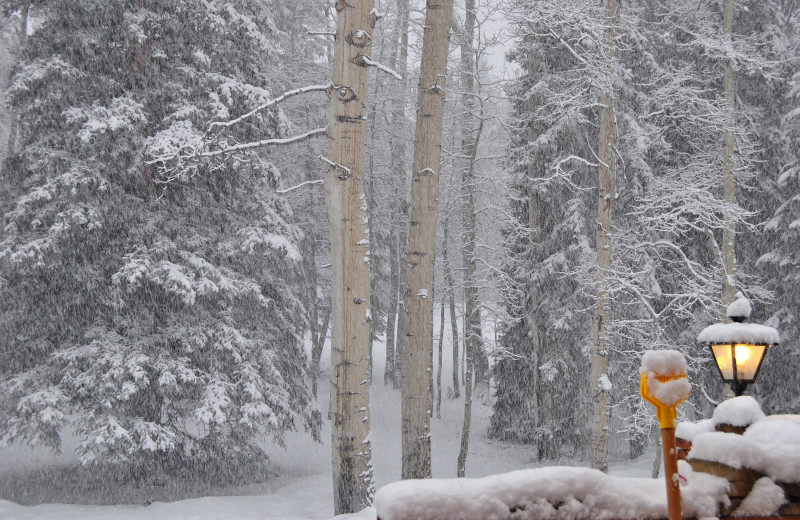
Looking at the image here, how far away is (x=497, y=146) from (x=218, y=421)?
1554 centimetres

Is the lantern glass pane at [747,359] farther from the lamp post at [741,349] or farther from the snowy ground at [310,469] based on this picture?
the snowy ground at [310,469]

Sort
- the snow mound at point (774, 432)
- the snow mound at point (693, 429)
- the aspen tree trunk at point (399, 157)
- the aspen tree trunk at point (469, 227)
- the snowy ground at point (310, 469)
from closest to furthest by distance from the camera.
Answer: the snow mound at point (774, 432), the snow mound at point (693, 429), the snowy ground at point (310, 469), the aspen tree trunk at point (469, 227), the aspen tree trunk at point (399, 157)

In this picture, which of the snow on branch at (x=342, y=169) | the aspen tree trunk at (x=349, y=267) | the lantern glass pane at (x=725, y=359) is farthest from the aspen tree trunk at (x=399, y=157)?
the lantern glass pane at (x=725, y=359)

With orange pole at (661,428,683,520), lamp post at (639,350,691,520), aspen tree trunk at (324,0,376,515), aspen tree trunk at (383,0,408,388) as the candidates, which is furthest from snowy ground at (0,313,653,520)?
aspen tree trunk at (383,0,408,388)

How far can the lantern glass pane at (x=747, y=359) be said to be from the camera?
448 cm

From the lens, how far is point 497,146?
2234 cm

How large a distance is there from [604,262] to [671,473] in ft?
31.1

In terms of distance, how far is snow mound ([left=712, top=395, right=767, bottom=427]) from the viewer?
2963 millimetres

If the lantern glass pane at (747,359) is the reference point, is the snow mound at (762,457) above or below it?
below

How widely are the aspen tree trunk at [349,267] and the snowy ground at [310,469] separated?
0.68 metres

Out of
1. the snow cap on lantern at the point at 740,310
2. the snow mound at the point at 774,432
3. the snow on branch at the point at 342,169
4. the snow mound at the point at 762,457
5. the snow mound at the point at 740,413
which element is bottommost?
the snow mound at the point at 762,457

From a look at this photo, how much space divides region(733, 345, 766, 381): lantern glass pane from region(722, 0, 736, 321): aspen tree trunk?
9376mm

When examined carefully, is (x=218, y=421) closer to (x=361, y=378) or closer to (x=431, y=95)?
(x=361, y=378)

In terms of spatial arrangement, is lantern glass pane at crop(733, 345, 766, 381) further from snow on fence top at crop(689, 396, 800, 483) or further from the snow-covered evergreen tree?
the snow-covered evergreen tree
